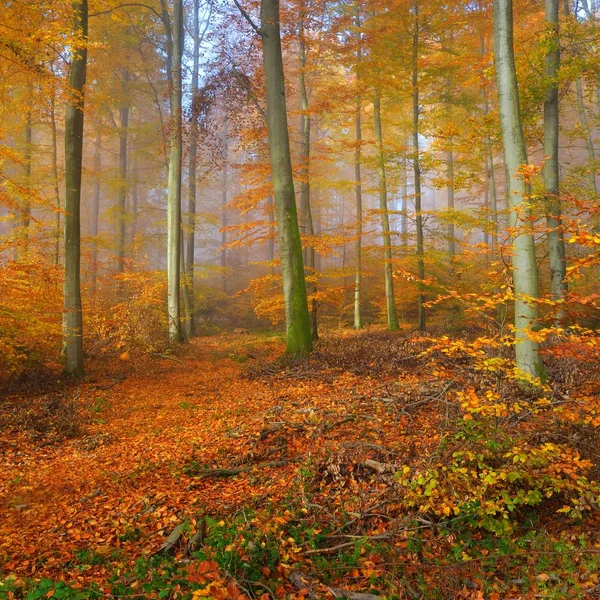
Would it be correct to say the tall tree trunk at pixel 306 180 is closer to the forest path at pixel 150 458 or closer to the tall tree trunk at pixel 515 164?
the forest path at pixel 150 458

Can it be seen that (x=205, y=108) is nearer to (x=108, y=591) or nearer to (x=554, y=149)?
(x=554, y=149)

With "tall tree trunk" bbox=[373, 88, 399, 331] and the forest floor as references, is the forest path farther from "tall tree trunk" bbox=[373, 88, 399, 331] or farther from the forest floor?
"tall tree trunk" bbox=[373, 88, 399, 331]

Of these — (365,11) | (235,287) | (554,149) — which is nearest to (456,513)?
(554,149)

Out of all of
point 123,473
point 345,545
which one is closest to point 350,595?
point 345,545

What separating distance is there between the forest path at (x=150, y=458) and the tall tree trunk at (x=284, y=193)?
152 centimetres

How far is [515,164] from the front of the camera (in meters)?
5.56

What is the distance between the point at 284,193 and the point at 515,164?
16.6 ft

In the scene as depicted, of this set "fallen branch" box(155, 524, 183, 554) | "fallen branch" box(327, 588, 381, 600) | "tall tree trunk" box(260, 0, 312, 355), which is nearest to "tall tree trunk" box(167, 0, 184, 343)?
"tall tree trunk" box(260, 0, 312, 355)

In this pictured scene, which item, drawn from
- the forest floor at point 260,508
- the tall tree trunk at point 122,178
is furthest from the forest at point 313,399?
the tall tree trunk at point 122,178

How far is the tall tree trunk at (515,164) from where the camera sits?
5.45m

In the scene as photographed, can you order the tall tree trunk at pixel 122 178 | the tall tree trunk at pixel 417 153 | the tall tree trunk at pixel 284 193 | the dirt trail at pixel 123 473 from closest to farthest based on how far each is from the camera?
the dirt trail at pixel 123 473 → the tall tree trunk at pixel 284 193 → the tall tree trunk at pixel 417 153 → the tall tree trunk at pixel 122 178

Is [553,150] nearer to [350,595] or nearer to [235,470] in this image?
[235,470]

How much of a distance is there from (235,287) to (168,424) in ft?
66.8

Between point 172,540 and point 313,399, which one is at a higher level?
point 313,399
